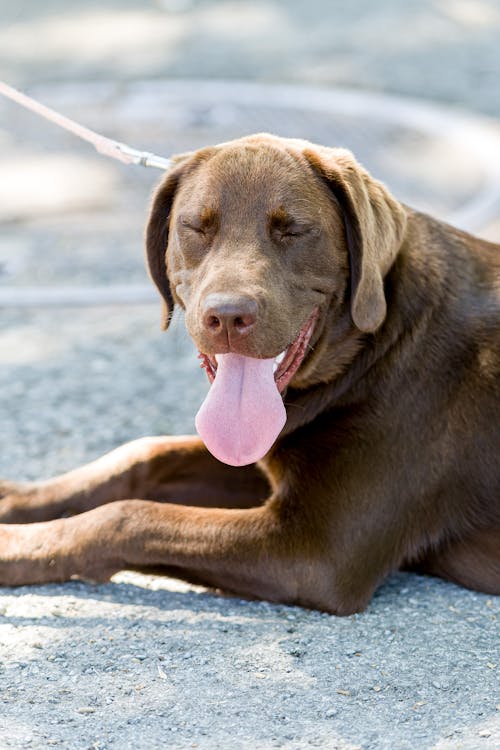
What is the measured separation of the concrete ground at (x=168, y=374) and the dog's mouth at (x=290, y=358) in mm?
678

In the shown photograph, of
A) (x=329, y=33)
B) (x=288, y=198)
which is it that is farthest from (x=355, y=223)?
(x=329, y=33)

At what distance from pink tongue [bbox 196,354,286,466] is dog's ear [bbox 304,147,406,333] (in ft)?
1.15

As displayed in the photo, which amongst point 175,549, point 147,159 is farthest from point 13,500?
point 147,159

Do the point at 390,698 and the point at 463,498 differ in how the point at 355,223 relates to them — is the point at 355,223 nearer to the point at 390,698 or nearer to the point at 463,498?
the point at 463,498

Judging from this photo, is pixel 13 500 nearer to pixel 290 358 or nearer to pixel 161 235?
pixel 161 235

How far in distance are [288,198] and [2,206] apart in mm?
3983

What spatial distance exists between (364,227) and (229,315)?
571 millimetres

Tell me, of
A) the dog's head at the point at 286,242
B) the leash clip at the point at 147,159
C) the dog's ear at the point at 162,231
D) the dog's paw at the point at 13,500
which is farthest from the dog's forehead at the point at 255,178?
the dog's paw at the point at 13,500

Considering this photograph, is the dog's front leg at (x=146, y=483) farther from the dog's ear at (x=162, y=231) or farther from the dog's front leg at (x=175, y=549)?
the dog's ear at (x=162, y=231)

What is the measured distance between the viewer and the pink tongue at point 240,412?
3.73 metres

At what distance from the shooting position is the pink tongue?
12.2 feet

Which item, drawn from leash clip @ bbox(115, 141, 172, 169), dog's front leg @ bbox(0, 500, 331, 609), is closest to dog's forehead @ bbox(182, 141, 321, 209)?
leash clip @ bbox(115, 141, 172, 169)

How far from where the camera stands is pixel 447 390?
12.8 ft

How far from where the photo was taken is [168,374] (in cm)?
566
